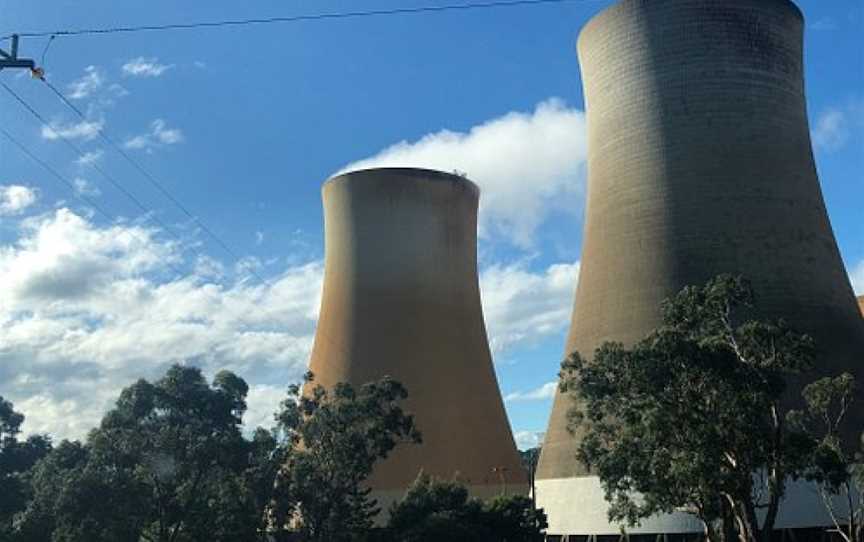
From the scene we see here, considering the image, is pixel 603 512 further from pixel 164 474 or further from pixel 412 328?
pixel 164 474

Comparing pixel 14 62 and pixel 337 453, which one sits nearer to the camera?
pixel 14 62

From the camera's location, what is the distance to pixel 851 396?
62.4 ft

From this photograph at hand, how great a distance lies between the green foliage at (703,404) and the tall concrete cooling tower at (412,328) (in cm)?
1346

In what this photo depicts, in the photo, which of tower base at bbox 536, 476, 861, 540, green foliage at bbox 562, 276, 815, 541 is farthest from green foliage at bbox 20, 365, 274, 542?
green foliage at bbox 562, 276, 815, 541

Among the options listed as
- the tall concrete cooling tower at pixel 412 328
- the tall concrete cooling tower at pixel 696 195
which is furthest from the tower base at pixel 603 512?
the tall concrete cooling tower at pixel 412 328

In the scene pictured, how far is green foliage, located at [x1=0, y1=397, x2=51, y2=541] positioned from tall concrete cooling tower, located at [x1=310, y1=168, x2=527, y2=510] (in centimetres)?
851

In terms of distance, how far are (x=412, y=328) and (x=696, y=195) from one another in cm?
966

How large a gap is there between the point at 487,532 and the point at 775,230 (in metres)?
9.41

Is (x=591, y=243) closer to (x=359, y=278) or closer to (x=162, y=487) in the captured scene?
(x=359, y=278)

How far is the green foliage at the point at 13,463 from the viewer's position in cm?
2261

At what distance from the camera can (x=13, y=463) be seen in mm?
24781

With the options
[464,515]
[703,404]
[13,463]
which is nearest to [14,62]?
[703,404]

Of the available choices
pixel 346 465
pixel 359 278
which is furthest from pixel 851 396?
pixel 359 278

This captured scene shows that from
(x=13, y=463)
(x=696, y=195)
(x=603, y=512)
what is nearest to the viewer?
(x=603, y=512)
